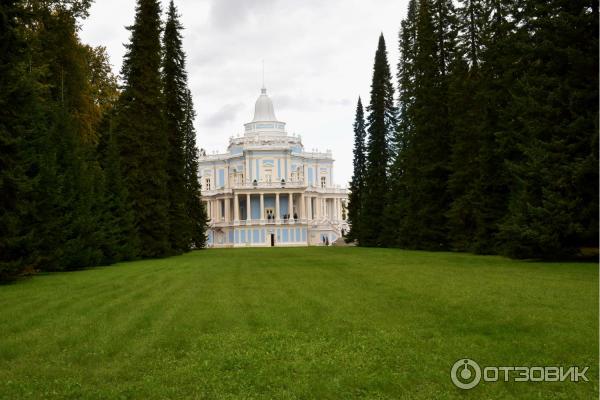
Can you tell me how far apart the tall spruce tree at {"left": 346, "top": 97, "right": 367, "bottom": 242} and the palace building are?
17214mm

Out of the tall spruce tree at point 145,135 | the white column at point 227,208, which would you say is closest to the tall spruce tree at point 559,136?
the tall spruce tree at point 145,135

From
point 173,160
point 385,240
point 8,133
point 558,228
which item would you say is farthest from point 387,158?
point 8,133

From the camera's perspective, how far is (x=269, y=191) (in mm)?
78000

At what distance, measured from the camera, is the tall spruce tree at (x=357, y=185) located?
56.2 metres

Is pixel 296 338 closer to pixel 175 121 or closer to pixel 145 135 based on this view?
pixel 145 135

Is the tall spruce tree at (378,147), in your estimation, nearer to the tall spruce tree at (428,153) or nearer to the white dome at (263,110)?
the tall spruce tree at (428,153)

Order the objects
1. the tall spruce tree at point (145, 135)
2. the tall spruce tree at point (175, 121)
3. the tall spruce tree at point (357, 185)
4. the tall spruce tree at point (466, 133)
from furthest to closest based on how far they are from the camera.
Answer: the tall spruce tree at point (357, 185) → the tall spruce tree at point (175, 121) → the tall spruce tree at point (145, 135) → the tall spruce tree at point (466, 133)

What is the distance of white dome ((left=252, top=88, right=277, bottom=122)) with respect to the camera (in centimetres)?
8638

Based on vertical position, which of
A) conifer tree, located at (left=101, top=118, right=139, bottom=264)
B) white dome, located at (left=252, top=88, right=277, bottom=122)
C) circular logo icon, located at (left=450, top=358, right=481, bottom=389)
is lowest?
circular logo icon, located at (left=450, top=358, right=481, bottom=389)

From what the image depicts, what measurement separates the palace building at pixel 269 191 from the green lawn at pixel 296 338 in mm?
57919

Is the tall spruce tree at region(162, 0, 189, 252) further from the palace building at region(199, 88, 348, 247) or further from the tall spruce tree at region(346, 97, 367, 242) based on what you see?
the palace building at region(199, 88, 348, 247)

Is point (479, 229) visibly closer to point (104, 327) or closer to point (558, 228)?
point (558, 228)

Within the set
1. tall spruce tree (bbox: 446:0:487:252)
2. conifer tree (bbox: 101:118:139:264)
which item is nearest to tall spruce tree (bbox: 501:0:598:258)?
tall spruce tree (bbox: 446:0:487:252)

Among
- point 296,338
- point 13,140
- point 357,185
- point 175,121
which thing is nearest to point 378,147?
point 357,185
